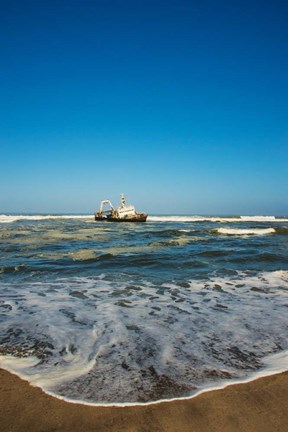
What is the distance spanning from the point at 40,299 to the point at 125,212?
42630 millimetres

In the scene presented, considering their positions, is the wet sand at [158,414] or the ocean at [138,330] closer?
the wet sand at [158,414]

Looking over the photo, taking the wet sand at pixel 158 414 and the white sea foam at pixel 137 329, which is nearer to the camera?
the wet sand at pixel 158 414

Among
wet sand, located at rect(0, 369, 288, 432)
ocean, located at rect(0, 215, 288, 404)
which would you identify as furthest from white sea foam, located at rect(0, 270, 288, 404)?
wet sand, located at rect(0, 369, 288, 432)

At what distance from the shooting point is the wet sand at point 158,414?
1.98 metres

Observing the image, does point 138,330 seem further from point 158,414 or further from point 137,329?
point 158,414

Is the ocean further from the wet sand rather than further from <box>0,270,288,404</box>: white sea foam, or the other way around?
the wet sand

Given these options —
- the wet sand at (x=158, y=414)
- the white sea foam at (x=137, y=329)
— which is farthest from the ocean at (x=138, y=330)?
the wet sand at (x=158, y=414)

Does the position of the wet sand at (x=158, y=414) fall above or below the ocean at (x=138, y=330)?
above

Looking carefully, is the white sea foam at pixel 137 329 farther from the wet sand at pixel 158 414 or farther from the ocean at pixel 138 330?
the wet sand at pixel 158 414

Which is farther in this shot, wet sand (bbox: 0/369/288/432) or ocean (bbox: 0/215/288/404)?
ocean (bbox: 0/215/288/404)

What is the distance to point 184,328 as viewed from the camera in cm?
405

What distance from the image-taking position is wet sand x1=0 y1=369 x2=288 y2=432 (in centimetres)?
198

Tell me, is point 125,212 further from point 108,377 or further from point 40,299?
point 108,377

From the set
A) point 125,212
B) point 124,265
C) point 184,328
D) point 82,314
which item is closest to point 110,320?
point 82,314
